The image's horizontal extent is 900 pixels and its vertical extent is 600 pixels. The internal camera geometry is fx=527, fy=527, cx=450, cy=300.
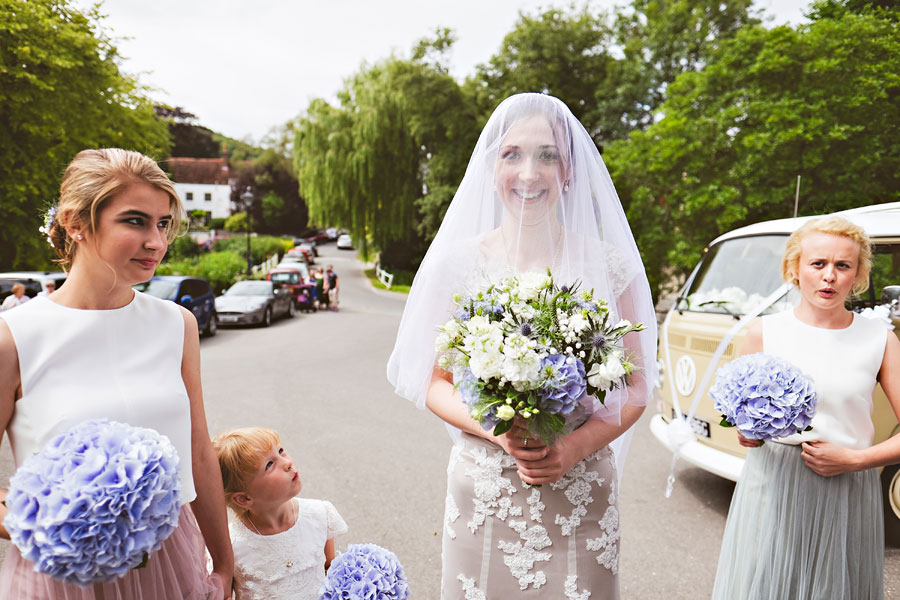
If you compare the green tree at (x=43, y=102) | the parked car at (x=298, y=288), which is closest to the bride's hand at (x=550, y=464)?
the green tree at (x=43, y=102)

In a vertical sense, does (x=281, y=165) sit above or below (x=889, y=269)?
above

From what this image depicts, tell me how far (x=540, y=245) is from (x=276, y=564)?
68.3 inches

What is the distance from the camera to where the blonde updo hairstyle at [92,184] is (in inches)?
60.2

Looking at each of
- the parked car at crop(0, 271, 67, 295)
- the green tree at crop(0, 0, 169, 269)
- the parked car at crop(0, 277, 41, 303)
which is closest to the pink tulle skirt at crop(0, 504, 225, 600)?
the parked car at crop(0, 277, 41, 303)

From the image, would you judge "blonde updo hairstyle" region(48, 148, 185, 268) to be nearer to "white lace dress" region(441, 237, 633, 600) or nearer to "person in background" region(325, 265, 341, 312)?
"white lace dress" region(441, 237, 633, 600)

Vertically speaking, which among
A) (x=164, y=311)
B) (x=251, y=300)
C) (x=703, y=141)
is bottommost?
(x=251, y=300)

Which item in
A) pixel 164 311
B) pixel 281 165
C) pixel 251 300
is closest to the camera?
pixel 164 311

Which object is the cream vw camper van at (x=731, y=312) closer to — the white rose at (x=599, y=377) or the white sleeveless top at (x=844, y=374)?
the white sleeveless top at (x=844, y=374)

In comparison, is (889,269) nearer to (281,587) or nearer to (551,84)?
(281,587)

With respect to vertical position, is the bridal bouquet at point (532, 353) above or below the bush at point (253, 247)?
above

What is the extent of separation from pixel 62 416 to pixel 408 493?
385 cm

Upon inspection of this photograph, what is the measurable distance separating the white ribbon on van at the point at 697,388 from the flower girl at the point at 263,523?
2.95 meters

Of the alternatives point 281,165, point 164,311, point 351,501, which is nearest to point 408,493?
point 351,501

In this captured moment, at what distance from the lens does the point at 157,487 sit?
1.17m
